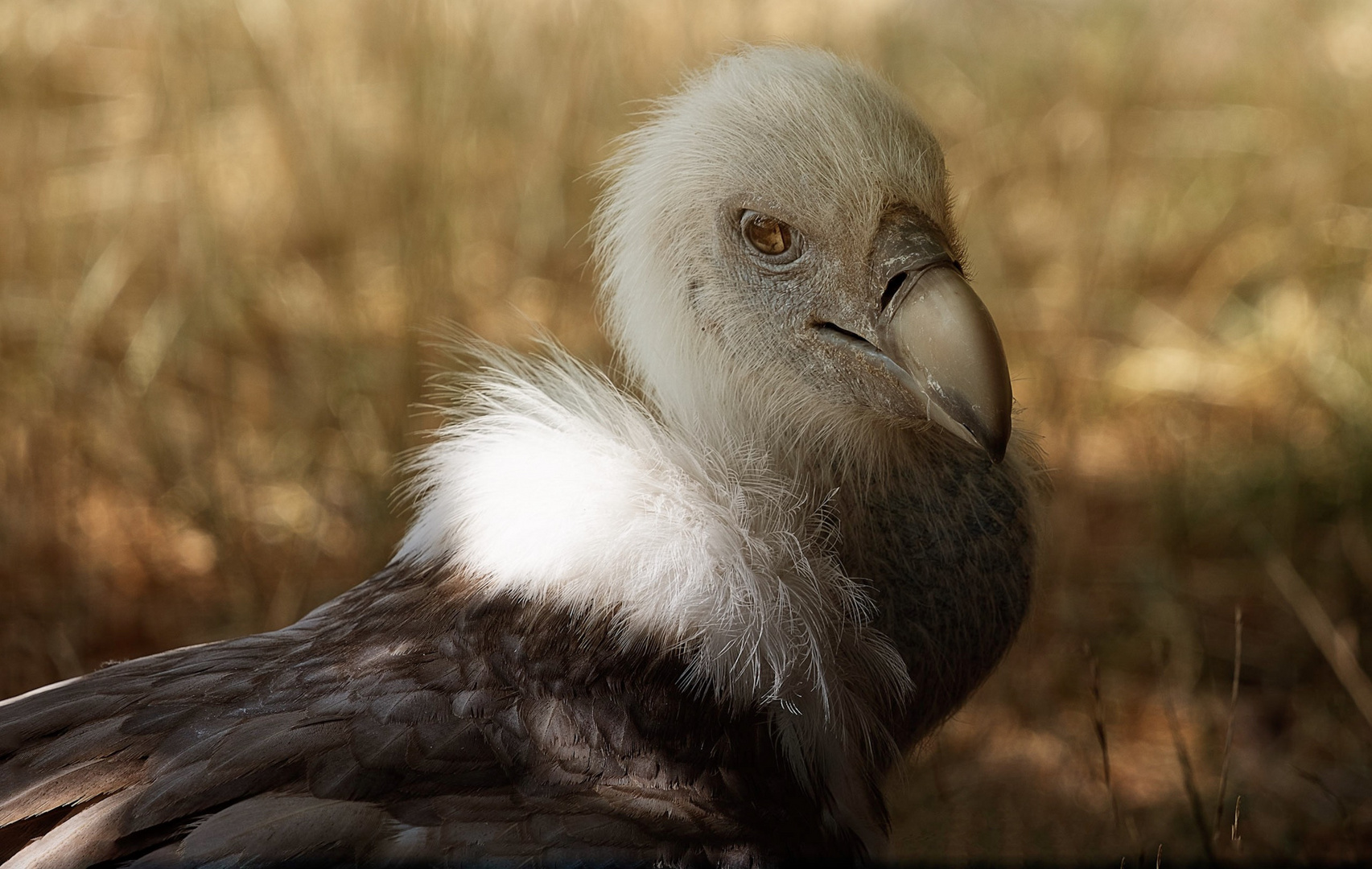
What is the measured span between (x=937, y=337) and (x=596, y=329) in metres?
2.72

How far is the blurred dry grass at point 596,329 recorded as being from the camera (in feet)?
11.1

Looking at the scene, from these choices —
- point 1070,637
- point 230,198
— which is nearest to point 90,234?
point 230,198

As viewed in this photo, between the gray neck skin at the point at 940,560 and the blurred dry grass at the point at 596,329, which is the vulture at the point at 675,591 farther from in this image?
the blurred dry grass at the point at 596,329

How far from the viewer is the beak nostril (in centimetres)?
202

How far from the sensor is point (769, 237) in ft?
7.00

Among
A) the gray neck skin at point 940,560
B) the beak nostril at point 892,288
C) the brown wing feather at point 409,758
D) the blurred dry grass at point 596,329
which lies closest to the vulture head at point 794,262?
the beak nostril at point 892,288

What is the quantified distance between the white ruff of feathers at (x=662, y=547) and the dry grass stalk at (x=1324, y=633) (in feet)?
4.58

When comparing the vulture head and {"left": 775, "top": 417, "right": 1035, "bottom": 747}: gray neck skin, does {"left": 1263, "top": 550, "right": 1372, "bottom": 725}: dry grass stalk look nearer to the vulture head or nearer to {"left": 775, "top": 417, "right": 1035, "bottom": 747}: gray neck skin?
{"left": 775, "top": 417, "right": 1035, "bottom": 747}: gray neck skin

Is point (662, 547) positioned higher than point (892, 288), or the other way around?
point (892, 288)

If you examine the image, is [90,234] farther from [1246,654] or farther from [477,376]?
[1246,654]

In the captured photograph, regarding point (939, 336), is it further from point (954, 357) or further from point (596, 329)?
point (596, 329)

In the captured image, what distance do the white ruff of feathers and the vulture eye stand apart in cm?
35

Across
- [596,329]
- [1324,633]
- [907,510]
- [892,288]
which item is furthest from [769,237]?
[596,329]

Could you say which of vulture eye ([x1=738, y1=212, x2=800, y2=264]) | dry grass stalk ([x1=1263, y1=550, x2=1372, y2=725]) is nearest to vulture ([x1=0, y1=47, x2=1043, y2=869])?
vulture eye ([x1=738, y1=212, x2=800, y2=264])
